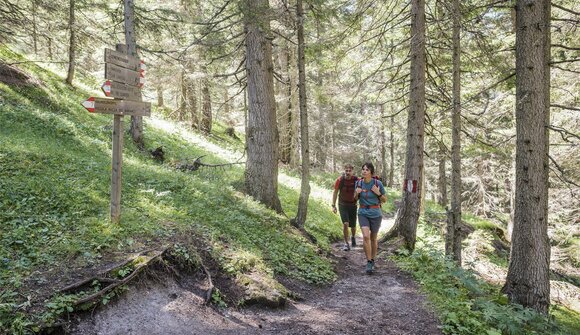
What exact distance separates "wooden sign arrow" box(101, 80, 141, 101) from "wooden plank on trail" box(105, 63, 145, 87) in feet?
0.22

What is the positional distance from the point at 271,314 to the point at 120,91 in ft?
14.1

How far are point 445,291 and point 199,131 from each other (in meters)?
18.6

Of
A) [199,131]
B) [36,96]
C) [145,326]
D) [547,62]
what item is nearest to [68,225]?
[145,326]

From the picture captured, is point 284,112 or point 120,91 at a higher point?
point 284,112

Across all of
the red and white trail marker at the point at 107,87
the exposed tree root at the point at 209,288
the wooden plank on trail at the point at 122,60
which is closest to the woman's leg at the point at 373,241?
the exposed tree root at the point at 209,288

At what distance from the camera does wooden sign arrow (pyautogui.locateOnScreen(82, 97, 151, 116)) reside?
6.08 metres

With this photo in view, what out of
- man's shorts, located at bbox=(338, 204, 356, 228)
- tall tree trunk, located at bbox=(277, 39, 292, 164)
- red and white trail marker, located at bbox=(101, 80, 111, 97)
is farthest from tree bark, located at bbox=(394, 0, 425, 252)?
tall tree trunk, located at bbox=(277, 39, 292, 164)

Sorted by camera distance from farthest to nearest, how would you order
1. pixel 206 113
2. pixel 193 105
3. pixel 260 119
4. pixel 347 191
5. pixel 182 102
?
1. pixel 206 113
2. pixel 193 105
3. pixel 182 102
4. pixel 347 191
5. pixel 260 119

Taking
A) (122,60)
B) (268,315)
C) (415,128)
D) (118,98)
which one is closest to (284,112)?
(415,128)

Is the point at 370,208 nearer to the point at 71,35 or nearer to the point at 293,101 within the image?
the point at 293,101

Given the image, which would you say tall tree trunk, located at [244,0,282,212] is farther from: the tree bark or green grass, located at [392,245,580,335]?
green grass, located at [392,245,580,335]

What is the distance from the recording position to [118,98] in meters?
6.50

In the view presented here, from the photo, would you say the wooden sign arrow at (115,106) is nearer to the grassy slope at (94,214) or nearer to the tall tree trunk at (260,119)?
the grassy slope at (94,214)

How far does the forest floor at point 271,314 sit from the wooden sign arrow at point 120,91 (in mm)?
3000
